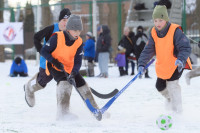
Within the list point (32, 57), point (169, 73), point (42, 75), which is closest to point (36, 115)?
point (42, 75)

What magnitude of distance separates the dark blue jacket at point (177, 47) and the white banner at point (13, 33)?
13.3 m

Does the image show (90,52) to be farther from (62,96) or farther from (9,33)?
(62,96)

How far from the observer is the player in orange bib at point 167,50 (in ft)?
17.2

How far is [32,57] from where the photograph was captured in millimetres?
20281

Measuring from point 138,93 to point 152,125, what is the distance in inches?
140

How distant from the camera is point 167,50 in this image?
17.4 ft

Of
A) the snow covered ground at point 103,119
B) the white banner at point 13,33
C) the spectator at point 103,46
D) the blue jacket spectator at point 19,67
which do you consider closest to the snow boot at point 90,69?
the spectator at point 103,46

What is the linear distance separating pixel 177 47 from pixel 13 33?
1406 cm

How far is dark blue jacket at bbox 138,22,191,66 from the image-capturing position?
5051 millimetres

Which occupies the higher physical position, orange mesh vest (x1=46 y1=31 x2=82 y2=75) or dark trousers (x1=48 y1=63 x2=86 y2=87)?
orange mesh vest (x1=46 y1=31 x2=82 y2=75)

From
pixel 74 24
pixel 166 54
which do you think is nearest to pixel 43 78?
pixel 74 24

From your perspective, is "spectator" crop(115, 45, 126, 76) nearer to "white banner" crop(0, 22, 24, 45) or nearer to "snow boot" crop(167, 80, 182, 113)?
"white banner" crop(0, 22, 24, 45)

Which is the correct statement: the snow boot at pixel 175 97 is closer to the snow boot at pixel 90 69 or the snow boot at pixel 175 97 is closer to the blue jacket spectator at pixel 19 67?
the snow boot at pixel 90 69

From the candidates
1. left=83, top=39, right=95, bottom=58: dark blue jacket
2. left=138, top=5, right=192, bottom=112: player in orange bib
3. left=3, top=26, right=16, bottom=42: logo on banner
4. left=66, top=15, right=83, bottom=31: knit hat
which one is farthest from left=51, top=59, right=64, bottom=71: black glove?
left=3, top=26, right=16, bottom=42: logo on banner
